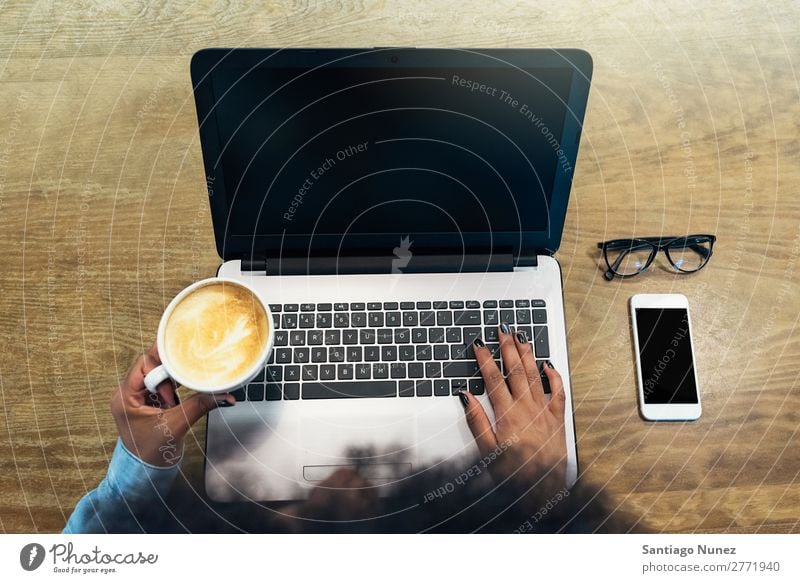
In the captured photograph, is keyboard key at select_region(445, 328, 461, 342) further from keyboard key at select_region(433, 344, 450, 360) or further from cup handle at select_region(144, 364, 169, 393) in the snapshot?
cup handle at select_region(144, 364, 169, 393)

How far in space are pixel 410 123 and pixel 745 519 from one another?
516 mm

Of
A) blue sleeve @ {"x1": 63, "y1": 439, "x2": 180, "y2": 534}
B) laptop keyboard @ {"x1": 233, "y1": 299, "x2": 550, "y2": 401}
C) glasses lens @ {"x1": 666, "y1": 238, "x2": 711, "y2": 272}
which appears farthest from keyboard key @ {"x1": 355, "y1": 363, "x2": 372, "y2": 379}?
glasses lens @ {"x1": 666, "y1": 238, "x2": 711, "y2": 272}

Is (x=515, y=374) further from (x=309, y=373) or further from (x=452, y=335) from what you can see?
(x=309, y=373)

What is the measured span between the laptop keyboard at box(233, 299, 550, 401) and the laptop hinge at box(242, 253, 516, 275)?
4 centimetres

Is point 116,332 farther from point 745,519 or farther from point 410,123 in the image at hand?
point 745,519

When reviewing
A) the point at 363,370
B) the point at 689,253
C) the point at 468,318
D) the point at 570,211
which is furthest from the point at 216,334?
the point at 689,253

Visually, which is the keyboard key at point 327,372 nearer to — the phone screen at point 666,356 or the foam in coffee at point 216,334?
the foam in coffee at point 216,334

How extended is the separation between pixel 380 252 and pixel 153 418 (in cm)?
28

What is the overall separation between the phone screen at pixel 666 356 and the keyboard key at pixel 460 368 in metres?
0.18

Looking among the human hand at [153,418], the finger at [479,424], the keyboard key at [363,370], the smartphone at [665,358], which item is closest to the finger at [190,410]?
the human hand at [153,418]

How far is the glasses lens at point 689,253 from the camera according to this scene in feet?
2.28

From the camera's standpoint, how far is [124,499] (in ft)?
2.08

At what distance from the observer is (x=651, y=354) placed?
26.4 inches

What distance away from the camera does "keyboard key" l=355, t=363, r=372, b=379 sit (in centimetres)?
65
